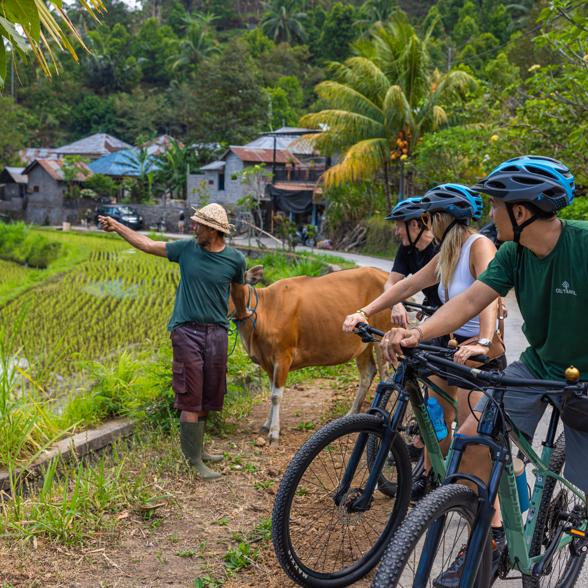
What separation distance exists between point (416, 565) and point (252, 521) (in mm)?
1749

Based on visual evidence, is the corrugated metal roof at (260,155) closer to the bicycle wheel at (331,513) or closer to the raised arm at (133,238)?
the raised arm at (133,238)

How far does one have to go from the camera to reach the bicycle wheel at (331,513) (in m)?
2.70

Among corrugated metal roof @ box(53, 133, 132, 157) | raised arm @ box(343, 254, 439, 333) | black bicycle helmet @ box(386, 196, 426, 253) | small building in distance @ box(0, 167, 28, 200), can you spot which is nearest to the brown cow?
black bicycle helmet @ box(386, 196, 426, 253)

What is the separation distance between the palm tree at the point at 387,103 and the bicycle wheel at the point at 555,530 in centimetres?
1935

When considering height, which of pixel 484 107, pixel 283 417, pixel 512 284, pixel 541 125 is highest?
pixel 484 107

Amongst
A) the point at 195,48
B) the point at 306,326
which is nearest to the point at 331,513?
the point at 306,326

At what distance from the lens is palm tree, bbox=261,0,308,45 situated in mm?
66750

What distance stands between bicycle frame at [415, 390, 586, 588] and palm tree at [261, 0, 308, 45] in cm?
6966

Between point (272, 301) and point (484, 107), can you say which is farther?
point (484, 107)

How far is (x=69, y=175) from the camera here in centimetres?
4266

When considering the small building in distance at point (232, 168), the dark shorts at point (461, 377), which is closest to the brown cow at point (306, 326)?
the dark shorts at point (461, 377)

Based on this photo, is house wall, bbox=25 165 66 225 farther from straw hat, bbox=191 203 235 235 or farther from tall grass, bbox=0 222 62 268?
straw hat, bbox=191 203 235 235

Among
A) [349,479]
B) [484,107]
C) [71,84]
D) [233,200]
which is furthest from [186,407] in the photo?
[71,84]

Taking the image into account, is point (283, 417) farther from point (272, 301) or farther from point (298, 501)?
point (298, 501)
